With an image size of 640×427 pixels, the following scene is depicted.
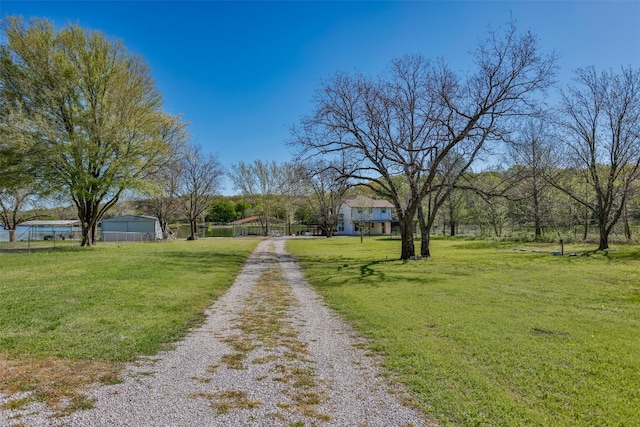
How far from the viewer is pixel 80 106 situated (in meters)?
22.5

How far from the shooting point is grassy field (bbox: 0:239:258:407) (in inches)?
178

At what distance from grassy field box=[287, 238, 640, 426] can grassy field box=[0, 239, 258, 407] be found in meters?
3.59

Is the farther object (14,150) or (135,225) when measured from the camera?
(135,225)

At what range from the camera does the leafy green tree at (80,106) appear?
2102 centimetres

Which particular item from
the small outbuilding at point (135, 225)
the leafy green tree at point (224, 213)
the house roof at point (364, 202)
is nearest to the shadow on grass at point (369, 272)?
the small outbuilding at point (135, 225)

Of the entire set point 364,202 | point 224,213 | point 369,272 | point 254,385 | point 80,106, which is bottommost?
point 369,272

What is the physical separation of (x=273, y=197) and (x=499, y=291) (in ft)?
172

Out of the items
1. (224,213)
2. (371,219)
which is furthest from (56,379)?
(224,213)

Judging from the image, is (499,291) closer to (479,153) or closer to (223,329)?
(223,329)

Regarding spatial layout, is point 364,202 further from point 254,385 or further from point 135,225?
point 254,385

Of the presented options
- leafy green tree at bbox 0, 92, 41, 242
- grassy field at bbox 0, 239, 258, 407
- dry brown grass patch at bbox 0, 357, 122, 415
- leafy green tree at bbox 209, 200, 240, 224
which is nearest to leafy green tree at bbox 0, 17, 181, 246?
leafy green tree at bbox 0, 92, 41, 242

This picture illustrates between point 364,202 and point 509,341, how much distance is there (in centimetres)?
5199

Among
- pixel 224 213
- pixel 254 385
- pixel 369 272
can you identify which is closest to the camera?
pixel 254 385

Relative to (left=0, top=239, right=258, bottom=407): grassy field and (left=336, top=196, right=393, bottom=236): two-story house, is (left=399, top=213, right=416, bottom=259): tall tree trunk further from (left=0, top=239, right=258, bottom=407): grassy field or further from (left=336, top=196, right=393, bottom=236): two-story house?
(left=336, top=196, right=393, bottom=236): two-story house
